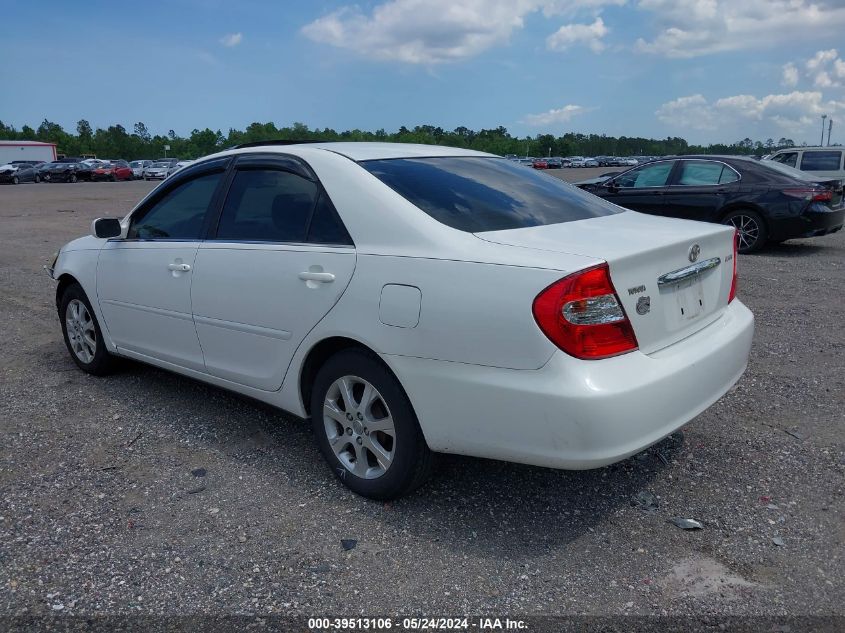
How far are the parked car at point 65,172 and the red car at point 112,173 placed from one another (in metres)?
0.90

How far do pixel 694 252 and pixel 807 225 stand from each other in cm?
885

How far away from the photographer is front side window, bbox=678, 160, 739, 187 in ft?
37.1

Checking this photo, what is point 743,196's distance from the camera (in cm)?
1111

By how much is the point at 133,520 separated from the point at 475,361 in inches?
69.4

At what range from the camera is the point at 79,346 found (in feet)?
17.9

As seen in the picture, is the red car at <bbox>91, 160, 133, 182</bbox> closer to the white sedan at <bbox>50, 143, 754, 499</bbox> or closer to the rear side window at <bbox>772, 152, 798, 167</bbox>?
the rear side window at <bbox>772, 152, 798, 167</bbox>

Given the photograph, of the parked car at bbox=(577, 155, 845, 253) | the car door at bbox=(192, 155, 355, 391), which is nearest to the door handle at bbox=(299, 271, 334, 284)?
the car door at bbox=(192, 155, 355, 391)

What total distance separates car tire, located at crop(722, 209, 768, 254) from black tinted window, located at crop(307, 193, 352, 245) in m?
9.11

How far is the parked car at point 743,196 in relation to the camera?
10867 millimetres

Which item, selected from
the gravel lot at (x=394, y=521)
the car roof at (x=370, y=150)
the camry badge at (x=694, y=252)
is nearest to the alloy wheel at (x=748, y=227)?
the gravel lot at (x=394, y=521)

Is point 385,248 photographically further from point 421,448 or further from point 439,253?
point 421,448

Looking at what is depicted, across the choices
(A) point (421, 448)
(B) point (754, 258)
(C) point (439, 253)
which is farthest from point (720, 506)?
(B) point (754, 258)

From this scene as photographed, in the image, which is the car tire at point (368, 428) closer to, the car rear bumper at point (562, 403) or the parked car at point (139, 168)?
the car rear bumper at point (562, 403)

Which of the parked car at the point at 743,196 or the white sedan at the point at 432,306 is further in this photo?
the parked car at the point at 743,196
